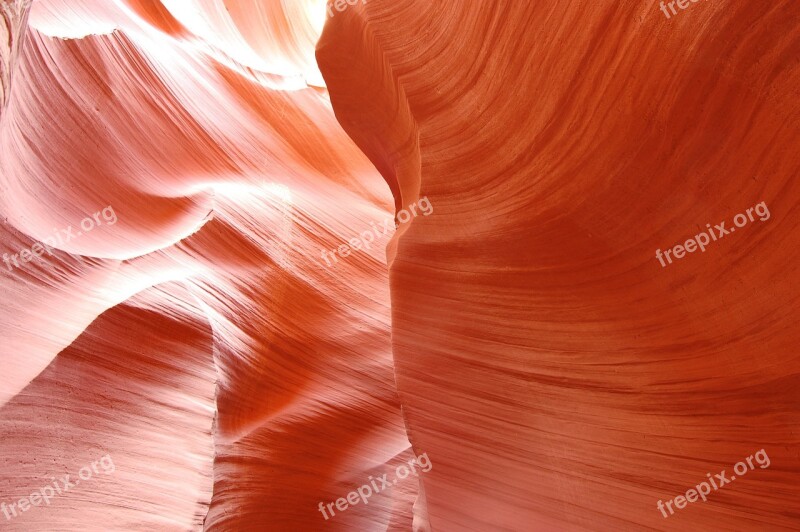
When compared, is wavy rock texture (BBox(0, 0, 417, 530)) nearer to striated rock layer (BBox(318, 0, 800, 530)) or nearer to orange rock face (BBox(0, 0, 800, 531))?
orange rock face (BBox(0, 0, 800, 531))

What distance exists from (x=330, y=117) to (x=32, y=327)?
137 inches

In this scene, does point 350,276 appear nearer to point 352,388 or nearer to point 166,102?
point 352,388

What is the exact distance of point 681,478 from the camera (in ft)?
5.95

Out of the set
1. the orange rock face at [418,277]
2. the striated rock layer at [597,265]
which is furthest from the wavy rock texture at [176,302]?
the striated rock layer at [597,265]

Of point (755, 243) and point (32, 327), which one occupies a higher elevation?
point (32, 327)

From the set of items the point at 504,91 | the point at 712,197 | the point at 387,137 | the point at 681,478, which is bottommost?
the point at 681,478

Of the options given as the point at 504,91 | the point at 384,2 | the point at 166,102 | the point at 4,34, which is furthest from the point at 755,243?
the point at 166,102

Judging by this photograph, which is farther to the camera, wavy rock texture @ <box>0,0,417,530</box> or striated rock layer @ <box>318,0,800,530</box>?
wavy rock texture @ <box>0,0,417,530</box>

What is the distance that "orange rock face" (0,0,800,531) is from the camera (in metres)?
1.63

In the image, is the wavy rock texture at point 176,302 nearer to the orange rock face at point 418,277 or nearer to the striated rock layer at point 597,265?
the orange rock face at point 418,277

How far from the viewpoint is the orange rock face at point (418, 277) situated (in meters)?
1.63

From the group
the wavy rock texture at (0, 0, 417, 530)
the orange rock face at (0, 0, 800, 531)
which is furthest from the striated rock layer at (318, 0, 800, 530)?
the wavy rock texture at (0, 0, 417, 530)

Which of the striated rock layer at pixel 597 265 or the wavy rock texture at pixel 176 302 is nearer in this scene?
the striated rock layer at pixel 597 265

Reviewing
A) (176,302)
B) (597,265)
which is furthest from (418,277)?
(176,302)
